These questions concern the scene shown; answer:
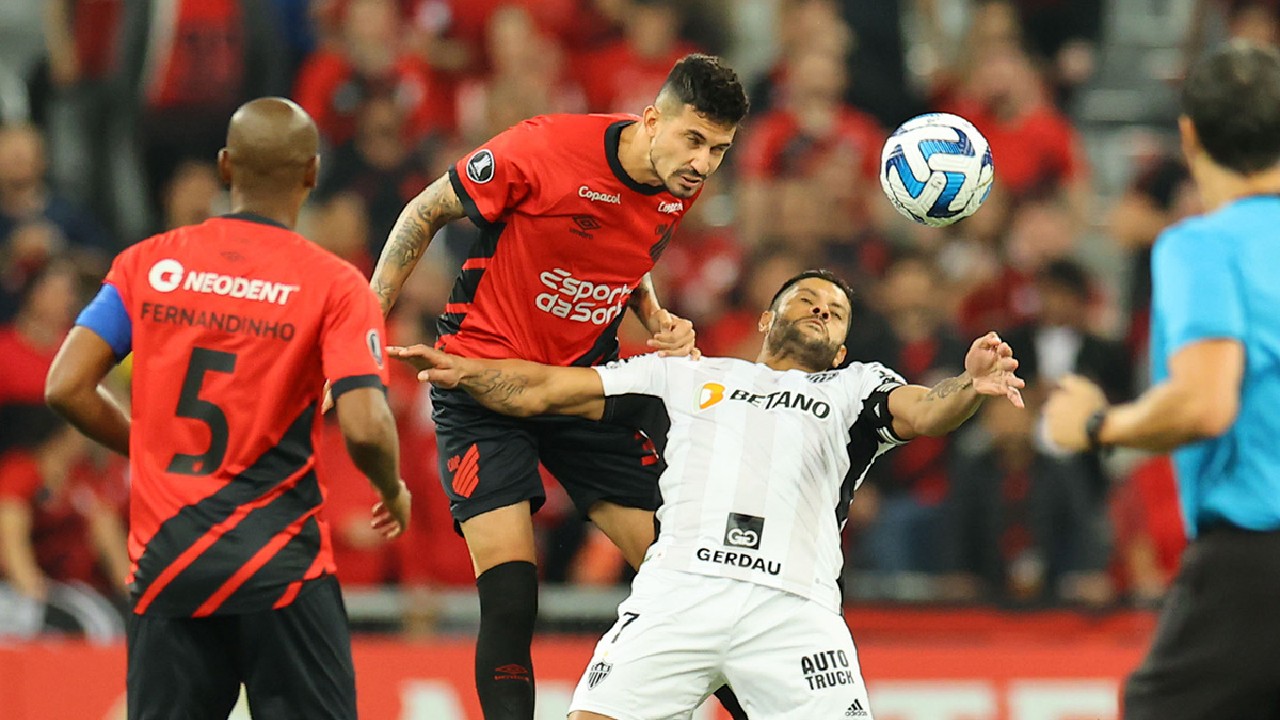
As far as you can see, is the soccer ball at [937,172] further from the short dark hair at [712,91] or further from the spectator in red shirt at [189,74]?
the spectator in red shirt at [189,74]

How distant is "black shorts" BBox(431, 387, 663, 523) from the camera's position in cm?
Answer: 602

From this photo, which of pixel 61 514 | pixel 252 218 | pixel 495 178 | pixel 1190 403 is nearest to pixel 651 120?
pixel 495 178

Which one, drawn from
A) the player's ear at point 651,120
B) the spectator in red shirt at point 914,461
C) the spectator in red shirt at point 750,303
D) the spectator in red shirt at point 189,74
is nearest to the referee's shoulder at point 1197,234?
the player's ear at point 651,120

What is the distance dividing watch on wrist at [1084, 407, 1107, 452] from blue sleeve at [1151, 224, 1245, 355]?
0.74 ft

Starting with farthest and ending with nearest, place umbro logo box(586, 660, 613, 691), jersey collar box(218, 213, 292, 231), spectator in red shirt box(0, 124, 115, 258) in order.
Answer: spectator in red shirt box(0, 124, 115, 258) → umbro logo box(586, 660, 613, 691) → jersey collar box(218, 213, 292, 231)

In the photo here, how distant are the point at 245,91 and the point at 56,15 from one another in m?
1.35

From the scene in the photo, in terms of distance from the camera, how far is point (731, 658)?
5598 millimetres

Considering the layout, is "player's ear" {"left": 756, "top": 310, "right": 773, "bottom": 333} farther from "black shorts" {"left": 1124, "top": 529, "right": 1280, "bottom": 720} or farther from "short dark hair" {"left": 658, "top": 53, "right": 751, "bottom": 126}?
"black shorts" {"left": 1124, "top": 529, "right": 1280, "bottom": 720}

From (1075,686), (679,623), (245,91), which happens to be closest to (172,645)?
(679,623)

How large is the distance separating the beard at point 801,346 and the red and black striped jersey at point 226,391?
1741 mm

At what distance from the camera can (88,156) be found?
11516 millimetres

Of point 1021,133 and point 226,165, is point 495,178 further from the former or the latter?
point 1021,133

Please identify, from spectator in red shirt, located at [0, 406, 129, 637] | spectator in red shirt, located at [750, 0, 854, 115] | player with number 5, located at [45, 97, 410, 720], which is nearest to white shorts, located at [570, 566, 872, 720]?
player with number 5, located at [45, 97, 410, 720]

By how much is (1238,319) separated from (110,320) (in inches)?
120
